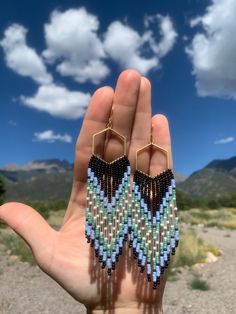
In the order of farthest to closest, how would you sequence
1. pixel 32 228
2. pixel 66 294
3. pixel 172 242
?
pixel 66 294
pixel 32 228
pixel 172 242

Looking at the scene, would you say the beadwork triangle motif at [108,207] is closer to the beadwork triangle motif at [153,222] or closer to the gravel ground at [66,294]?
the beadwork triangle motif at [153,222]

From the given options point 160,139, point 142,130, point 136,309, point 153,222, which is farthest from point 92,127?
point 136,309

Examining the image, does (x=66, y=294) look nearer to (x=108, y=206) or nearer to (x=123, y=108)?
(x=108, y=206)

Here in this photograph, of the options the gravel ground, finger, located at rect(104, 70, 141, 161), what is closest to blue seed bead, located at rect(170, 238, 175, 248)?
finger, located at rect(104, 70, 141, 161)

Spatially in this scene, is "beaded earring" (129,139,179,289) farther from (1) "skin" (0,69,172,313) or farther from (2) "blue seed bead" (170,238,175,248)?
(1) "skin" (0,69,172,313)

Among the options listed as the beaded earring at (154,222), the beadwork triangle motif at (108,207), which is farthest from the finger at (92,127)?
the beaded earring at (154,222)

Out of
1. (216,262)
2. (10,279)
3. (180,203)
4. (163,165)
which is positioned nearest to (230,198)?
(180,203)

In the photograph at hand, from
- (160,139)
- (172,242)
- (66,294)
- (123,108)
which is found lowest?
(66,294)

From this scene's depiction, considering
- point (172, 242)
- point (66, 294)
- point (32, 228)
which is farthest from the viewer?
point (66, 294)
